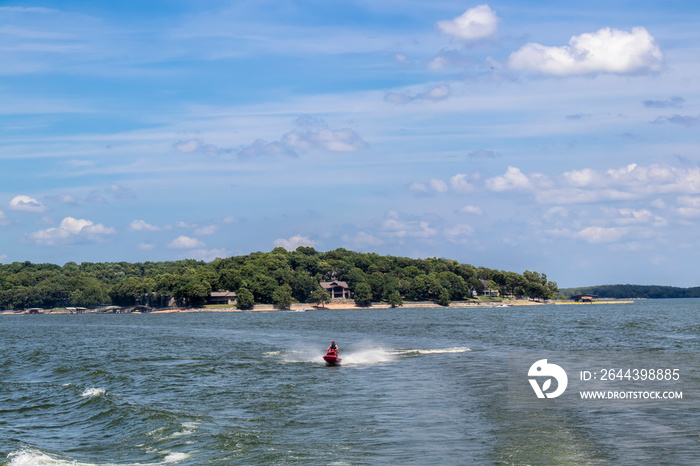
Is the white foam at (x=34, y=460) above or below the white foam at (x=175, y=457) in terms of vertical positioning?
above

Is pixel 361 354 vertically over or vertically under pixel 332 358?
under

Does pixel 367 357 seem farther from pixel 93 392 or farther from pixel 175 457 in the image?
pixel 175 457


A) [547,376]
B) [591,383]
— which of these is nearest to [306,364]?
[547,376]

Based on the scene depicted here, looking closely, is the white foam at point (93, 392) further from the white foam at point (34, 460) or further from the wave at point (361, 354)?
the wave at point (361, 354)

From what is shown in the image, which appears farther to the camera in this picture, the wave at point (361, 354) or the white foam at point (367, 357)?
the wave at point (361, 354)

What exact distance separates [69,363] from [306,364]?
20952 mm

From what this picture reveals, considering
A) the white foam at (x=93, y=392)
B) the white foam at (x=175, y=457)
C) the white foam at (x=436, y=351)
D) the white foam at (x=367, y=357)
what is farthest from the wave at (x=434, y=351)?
the white foam at (x=175, y=457)

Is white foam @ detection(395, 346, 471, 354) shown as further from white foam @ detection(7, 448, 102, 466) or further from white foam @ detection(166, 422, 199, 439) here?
white foam @ detection(7, 448, 102, 466)

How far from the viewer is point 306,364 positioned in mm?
52906

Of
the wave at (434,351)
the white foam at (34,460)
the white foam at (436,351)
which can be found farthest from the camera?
the white foam at (436,351)

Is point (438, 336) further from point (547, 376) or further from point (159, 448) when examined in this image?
point (159, 448)

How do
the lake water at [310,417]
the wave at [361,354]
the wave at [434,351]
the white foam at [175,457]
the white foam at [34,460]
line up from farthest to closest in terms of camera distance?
the wave at [434,351] < the wave at [361,354] < the lake water at [310,417] < the white foam at [175,457] < the white foam at [34,460]

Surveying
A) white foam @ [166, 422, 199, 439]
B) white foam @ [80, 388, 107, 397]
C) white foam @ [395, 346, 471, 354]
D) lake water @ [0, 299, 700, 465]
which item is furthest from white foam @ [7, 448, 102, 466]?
white foam @ [395, 346, 471, 354]

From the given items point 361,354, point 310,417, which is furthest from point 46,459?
point 361,354
